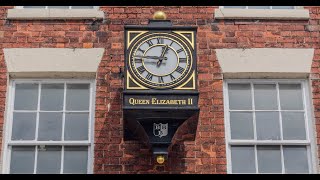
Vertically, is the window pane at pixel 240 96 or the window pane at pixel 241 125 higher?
the window pane at pixel 240 96

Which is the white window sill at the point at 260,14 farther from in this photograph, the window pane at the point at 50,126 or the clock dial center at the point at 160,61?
the window pane at the point at 50,126

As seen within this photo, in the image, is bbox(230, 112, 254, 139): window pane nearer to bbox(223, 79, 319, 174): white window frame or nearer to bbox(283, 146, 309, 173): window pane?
bbox(223, 79, 319, 174): white window frame

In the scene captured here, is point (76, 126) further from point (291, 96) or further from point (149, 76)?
point (291, 96)

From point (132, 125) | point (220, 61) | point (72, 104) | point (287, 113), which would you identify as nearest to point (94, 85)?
point (72, 104)

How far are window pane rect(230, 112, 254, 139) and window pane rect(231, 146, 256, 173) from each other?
134mm

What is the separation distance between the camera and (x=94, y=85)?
8.21 metres

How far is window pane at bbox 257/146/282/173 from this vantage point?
791cm

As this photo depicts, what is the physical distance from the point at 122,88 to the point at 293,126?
193 cm

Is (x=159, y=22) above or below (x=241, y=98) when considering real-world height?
above

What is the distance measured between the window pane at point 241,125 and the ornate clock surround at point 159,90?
21.1 inches

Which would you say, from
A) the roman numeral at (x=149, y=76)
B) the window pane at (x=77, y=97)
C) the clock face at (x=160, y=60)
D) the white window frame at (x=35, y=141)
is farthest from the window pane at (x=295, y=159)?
the window pane at (x=77, y=97)

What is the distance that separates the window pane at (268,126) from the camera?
26.4ft

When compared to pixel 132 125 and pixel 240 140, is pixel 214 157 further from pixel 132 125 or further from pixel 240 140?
pixel 132 125

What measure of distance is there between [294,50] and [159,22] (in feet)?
5.37
